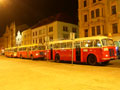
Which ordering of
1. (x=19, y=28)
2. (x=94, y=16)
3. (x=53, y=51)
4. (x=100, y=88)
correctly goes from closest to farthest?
(x=100, y=88), (x=53, y=51), (x=94, y=16), (x=19, y=28)

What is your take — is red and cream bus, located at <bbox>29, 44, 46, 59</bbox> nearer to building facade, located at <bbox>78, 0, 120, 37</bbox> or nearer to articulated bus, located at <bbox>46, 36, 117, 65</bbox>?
articulated bus, located at <bbox>46, 36, 117, 65</bbox>

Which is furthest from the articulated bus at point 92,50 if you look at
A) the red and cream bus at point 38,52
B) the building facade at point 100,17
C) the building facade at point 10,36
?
the building facade at point 10,36

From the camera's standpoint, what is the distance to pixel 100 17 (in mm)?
27000

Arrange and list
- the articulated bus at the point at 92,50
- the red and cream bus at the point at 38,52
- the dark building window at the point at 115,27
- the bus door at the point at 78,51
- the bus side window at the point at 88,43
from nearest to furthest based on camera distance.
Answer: the articulated bus at the point at 92,50
the bus side window at the point at 88,43
the bus door at the point at 78,51
the red and cream bus at the point at 38,52
the dark building window at the point at 115,27

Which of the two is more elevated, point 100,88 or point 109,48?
point 109,48

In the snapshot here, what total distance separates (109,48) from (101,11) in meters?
15.6

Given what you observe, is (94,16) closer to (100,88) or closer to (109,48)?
(109,48)

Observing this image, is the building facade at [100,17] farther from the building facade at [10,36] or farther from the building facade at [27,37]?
the building facade at [10,36]

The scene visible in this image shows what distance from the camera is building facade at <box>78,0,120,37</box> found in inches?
1010

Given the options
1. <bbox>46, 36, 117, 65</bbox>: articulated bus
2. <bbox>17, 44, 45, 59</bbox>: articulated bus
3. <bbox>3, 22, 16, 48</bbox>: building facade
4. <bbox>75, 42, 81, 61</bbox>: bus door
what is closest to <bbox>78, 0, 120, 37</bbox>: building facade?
<bbox>17, 44, 45, 59</bbox>: articulated bus

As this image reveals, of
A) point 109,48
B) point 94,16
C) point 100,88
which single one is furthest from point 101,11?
point 100,88

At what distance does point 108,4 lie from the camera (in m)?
26.8

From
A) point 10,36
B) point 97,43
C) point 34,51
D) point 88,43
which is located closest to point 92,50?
point 97,43

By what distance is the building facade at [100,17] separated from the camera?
2566 centimetres
